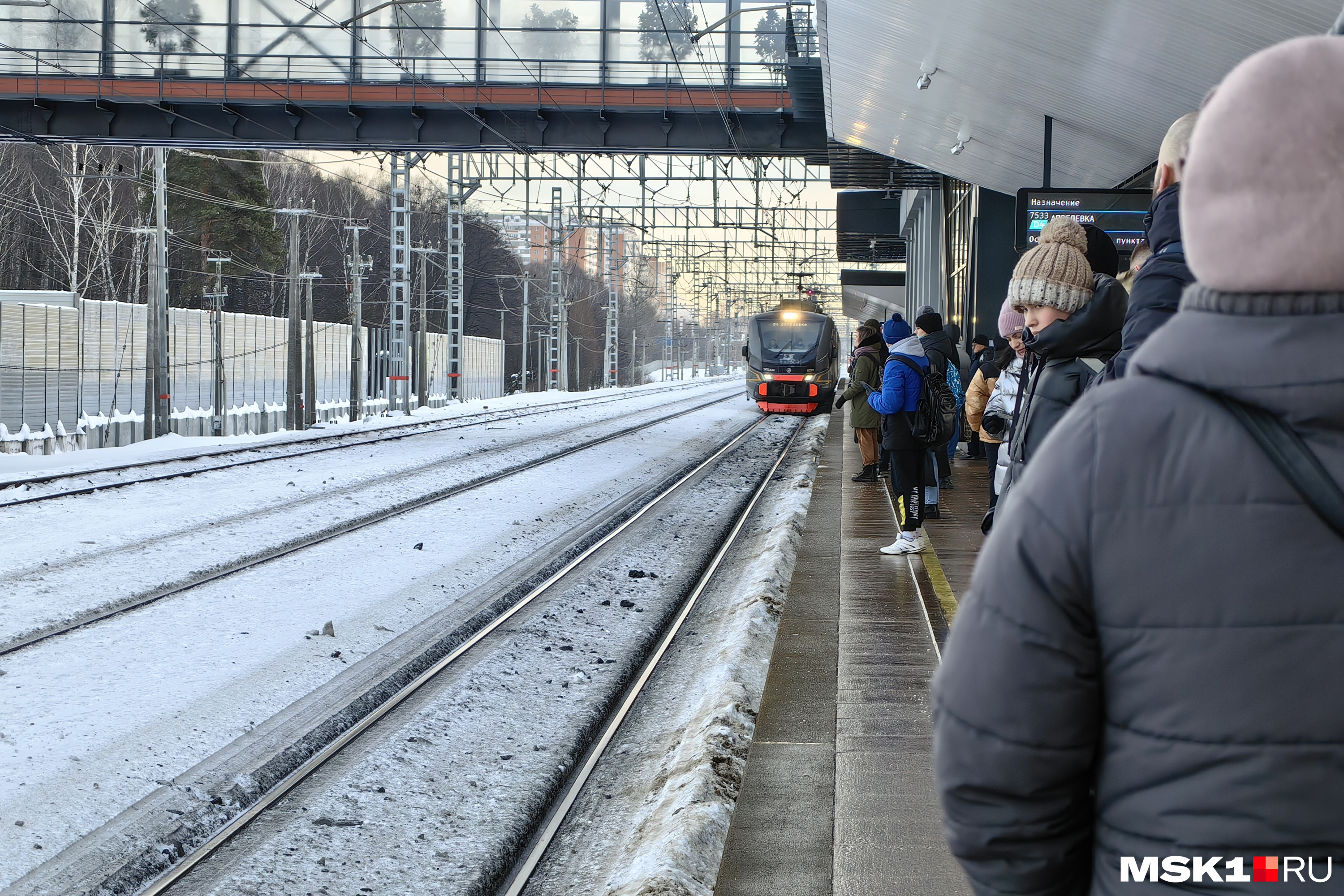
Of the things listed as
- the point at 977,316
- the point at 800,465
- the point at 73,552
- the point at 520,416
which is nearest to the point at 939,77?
the point at 977,316

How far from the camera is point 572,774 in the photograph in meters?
5.73

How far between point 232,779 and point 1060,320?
3.76 m

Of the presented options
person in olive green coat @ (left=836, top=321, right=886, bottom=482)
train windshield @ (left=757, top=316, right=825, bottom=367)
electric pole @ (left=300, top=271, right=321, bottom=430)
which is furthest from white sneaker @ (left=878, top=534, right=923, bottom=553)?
electric pole @ (left=300, top=271, right=321, bottom=430)

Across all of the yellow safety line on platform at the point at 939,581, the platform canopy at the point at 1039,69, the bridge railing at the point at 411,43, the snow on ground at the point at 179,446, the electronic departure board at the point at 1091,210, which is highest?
the bridge railing at the point at 411,43

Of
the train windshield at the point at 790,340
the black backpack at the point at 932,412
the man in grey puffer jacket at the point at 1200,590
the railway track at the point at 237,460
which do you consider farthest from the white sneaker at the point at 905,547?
the train windshield at the point at 790,340

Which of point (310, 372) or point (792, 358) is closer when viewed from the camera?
point (792, 358)

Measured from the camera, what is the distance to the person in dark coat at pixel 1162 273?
3.04 metres

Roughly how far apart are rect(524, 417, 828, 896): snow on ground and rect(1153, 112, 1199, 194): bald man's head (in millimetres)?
2378

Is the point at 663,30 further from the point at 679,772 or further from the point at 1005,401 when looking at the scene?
the point at 679,772

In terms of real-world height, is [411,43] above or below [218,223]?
below

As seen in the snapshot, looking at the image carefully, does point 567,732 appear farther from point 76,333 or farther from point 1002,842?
point 76,333

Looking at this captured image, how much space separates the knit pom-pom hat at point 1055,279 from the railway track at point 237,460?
12365 millimetres

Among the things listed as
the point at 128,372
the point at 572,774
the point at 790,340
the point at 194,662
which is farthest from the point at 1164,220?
the point at 128,372

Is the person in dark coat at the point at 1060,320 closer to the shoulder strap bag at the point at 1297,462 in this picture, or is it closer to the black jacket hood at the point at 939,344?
the shoulder strap bag at the point at 1297,462
